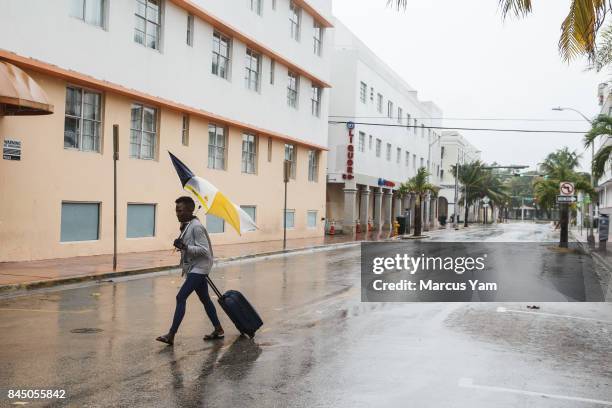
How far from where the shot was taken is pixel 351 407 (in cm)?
524

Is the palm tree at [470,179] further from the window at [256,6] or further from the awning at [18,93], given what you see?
the awning at [18,93]

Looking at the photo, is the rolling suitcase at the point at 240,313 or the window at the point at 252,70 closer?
the rolling suitcase at the point at 240,313

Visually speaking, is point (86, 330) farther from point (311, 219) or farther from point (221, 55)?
point (311, 219)

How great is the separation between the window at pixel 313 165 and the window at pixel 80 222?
57.0ft

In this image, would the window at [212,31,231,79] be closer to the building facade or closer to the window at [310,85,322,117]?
the building facade

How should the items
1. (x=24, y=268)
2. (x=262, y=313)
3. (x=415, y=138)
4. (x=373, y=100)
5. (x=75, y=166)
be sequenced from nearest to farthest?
(x=262, y=313) < (x=24, y=268) < (x=75, y=166) < (x=373, y=100) < (x=415, y=138)

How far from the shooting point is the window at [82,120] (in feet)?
55.8

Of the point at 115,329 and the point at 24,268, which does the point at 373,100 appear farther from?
the point at 115,329

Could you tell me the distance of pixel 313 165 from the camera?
1366 inches

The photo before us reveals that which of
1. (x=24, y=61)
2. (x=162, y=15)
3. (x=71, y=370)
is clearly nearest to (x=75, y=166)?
(x=24, y=61)

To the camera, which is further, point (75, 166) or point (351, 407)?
point (75, 166)

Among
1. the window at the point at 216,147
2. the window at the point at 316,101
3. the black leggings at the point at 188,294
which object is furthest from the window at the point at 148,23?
the window at the point at 316,101

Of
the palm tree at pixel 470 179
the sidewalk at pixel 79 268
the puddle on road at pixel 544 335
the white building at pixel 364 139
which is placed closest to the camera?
the puddle on road at pixel 544 335

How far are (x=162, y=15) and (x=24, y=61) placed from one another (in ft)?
22.2
